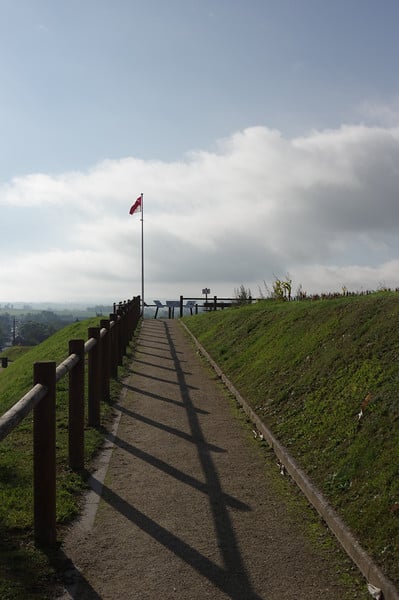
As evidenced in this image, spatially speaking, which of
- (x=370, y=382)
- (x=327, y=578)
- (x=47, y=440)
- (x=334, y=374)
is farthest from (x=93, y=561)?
(x=334, y=374)

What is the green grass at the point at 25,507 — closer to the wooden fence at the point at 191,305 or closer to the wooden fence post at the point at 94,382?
the wooden fence post at the point at 94,382

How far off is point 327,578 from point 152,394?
6753 millimetres

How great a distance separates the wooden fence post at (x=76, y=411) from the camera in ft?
19.4

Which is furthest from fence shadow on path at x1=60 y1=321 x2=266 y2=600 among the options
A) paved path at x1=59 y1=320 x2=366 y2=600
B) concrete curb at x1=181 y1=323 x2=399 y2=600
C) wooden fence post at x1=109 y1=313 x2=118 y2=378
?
wooden fence post at x1=109 y1=313 x2=118 y2=378

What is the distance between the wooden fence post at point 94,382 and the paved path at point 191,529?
0.41 metres

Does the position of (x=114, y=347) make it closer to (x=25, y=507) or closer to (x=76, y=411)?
(x=76, y=411)

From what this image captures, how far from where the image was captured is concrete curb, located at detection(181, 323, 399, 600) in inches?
140

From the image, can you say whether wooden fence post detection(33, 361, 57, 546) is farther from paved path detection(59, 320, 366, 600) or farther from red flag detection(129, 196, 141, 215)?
red flag detection(129, 196, 141, 215)

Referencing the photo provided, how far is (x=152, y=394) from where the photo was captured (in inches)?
408

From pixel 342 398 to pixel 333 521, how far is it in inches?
91.1

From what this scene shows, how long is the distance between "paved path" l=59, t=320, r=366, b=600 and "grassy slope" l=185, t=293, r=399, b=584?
42cm

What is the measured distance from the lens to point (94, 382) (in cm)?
755

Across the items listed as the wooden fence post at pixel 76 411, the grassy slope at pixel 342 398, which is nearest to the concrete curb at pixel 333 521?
the grassy slope at pixel 342 398

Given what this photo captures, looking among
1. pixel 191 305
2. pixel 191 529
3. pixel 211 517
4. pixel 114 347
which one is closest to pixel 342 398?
pixel 211 517
